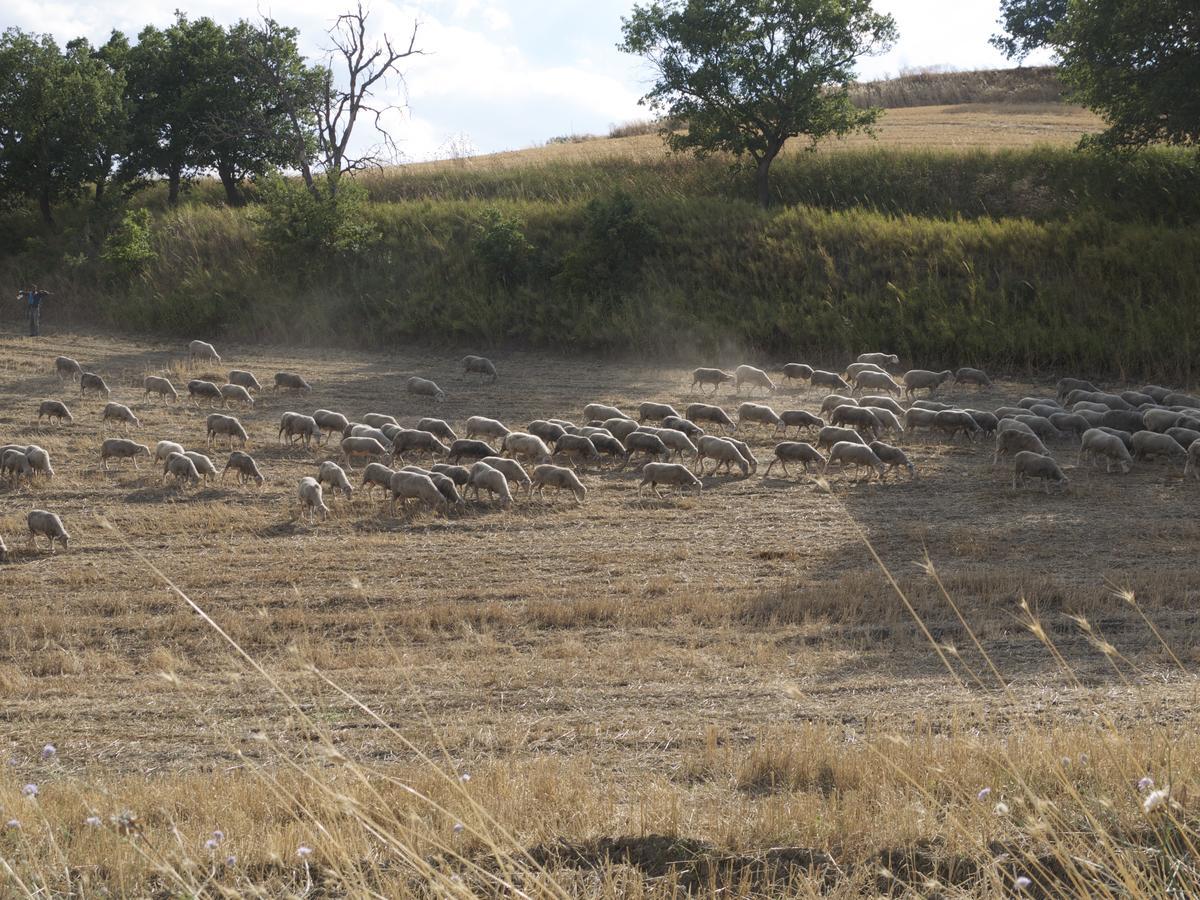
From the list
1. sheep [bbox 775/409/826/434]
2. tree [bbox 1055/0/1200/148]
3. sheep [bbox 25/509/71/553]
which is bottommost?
sheep [bbox 775/409/826/434]

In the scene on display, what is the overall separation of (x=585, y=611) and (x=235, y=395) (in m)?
15.8

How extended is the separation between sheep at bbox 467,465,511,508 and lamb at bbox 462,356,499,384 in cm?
1296

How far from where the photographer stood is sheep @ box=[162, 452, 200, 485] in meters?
19.3

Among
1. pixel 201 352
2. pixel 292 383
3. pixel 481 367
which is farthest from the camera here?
pixel 201 352

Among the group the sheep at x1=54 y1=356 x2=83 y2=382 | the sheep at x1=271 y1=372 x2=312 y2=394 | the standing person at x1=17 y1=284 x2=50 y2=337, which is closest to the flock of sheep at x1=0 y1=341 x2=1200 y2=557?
the sheep at x1=271 y1=372 x2=312 y2=394

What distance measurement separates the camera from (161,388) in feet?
89.6

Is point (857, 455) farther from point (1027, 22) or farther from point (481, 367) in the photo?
point (1027, 22)

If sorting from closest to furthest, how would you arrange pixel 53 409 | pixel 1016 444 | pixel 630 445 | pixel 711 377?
pixel 1016 444
pixel 630 445
pixel 53 409
pixel 711 377

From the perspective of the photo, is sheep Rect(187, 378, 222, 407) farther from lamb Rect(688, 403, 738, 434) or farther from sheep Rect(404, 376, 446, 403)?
lamb Rect(688, 403, 738, 434)

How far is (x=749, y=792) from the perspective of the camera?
7.54m

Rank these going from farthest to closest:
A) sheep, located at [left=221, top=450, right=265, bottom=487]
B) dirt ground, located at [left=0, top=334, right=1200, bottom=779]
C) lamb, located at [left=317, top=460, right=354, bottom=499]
→ sheep, located at [left=221, top=450, right=265, bottom=487] < lamb, located at [left=317, top=460, right=354, bottom=499] < dirt ground, located at [left=0, top=334, right=1200, bottom=779]

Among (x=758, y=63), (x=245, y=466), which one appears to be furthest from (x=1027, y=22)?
(x=245, y=466)

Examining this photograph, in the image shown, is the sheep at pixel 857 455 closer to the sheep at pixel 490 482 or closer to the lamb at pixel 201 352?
the sheep at pixel 490 482

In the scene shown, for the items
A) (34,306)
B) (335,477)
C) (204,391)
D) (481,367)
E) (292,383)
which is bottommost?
(335,477)
